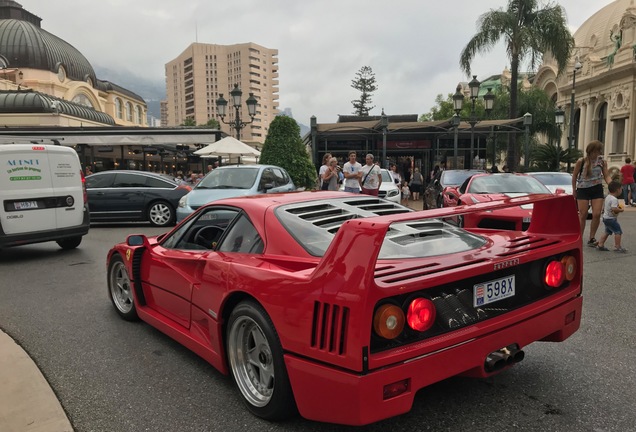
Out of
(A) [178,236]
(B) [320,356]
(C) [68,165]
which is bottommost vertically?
(B) [320,356]

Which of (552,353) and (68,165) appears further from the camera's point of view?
(68,165)

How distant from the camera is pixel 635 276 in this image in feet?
19.8

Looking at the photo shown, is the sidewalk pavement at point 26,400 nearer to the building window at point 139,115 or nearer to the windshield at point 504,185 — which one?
the windshield at point 504,185

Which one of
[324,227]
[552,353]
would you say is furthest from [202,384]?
[552,353]

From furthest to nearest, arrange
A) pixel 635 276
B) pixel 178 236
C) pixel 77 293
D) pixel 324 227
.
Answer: pixel 635 276
pixel 77 293
pixel 178 236
pixel 324 227

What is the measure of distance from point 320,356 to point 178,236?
215 cm

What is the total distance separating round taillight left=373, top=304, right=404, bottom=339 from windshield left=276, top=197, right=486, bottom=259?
1.55ft

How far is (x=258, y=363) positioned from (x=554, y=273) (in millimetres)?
1956

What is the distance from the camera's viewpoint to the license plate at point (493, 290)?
252cm

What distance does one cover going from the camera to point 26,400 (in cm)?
296

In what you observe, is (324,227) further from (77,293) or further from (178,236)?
(77,293)

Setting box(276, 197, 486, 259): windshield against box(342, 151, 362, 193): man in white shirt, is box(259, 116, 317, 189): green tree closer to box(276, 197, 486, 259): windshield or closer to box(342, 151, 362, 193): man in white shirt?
box(342, 151, 362, 193): man in white shirt

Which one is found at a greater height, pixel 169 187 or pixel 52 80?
pixel 52 80

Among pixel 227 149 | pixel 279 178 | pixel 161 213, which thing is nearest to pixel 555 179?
pixel 279 178
